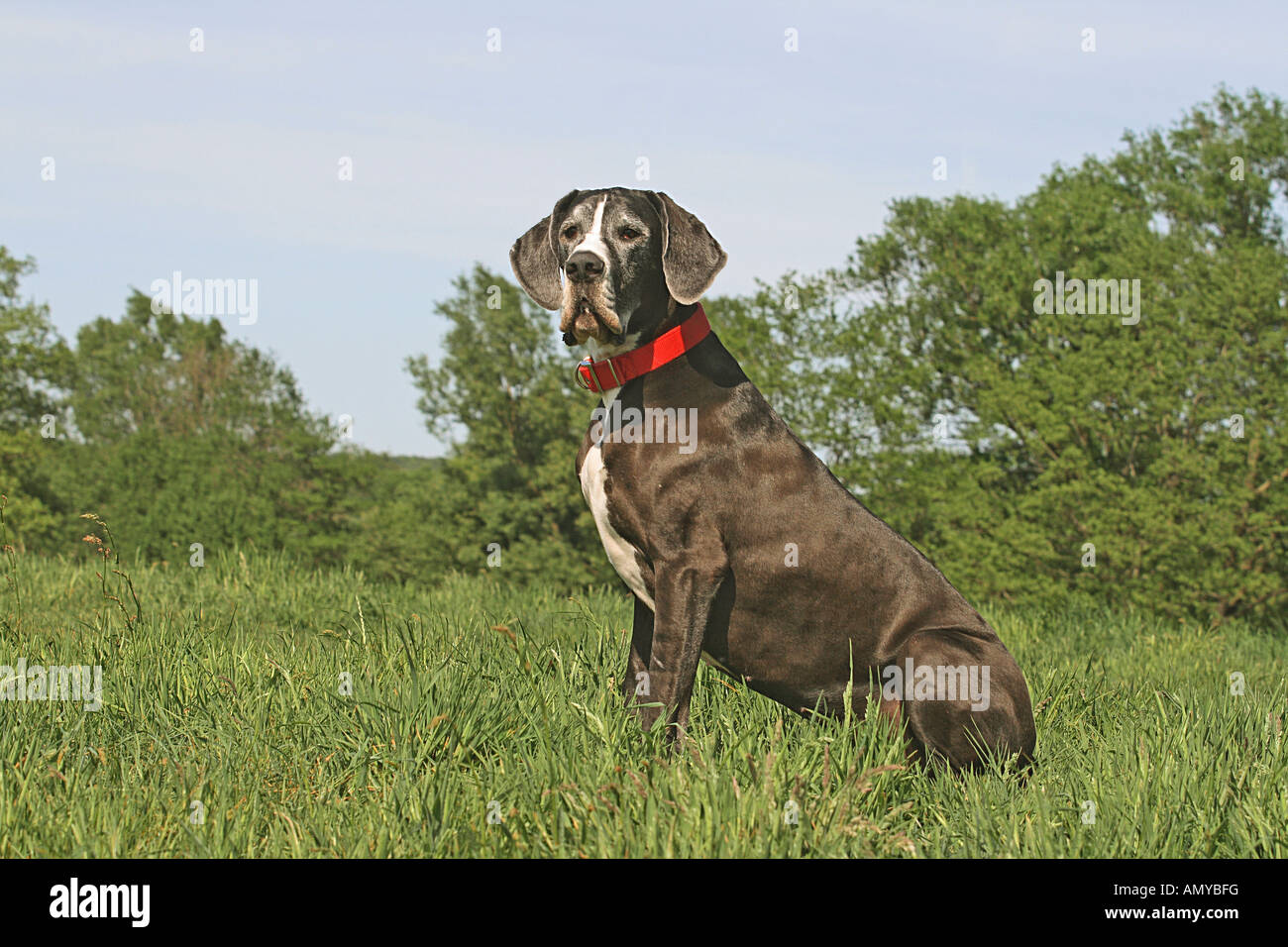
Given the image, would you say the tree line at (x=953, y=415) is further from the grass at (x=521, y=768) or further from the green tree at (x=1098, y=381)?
the grass at (x=521, y=768)

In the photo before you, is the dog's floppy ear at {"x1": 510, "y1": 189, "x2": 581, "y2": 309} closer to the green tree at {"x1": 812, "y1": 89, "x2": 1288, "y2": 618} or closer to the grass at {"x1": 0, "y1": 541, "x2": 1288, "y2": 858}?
the grass at {"x1": 0, "y1": 541, "x2": 1288, "y2": 858}

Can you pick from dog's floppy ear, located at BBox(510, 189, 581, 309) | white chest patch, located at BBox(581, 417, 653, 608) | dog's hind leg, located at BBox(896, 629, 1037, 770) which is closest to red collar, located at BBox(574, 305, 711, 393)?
white chest patch, located at BBox(581, 417, 653, 608)

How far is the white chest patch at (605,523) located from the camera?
4398 mm

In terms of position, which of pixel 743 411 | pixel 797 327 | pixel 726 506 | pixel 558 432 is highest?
pixel 797 327

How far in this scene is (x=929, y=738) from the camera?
4.19 meters

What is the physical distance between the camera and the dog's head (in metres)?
4.29

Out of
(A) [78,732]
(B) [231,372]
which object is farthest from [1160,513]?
(B) [231,372]

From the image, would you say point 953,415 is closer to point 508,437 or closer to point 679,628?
point 508,437

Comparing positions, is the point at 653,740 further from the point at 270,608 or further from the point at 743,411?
the point at 270,608

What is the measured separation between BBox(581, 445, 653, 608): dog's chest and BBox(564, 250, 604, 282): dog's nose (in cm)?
70

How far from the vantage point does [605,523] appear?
4.46 meters

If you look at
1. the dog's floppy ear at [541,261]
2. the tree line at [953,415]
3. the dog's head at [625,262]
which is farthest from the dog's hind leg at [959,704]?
the tree line at [953,415]

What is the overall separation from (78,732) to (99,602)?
340 cm
